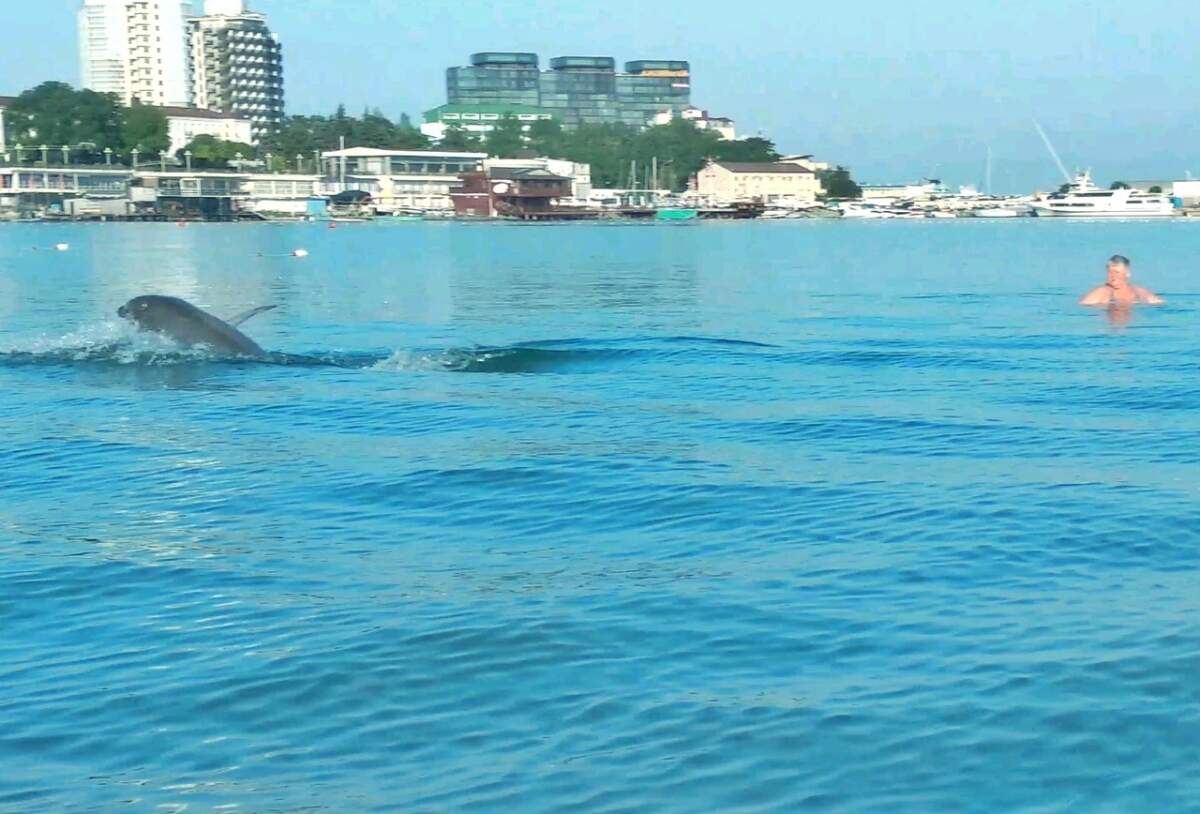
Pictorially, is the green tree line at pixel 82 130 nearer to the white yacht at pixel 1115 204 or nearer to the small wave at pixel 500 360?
the white yacht at pixel 1115 204

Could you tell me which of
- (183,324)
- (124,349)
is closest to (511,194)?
(124,349)

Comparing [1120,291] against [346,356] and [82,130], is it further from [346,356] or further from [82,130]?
[82,130]

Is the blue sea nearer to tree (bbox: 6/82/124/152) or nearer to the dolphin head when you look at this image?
the dolphin head

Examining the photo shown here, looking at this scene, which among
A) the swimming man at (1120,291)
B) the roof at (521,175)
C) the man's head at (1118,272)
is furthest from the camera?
the roof at (521,175)

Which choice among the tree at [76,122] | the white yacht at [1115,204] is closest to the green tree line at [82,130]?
the tree at [76,122]

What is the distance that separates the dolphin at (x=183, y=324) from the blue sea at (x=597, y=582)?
22 centimetres

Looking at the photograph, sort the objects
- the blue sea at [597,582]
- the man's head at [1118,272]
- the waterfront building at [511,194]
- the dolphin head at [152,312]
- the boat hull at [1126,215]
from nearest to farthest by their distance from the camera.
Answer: the blue sea at [597,582]
the dolphin head at [152,312]
the man's head at [1118,272]
the boat hull at [1126,215]
the waterfront building at [511,194]

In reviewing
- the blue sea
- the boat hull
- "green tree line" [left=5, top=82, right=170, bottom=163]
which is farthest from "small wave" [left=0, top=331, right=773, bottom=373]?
"green tree line" [left=5, top=82, right=170, bottom=163]

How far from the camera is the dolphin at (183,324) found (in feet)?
76.2

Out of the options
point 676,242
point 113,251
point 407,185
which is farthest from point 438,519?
point 407,185

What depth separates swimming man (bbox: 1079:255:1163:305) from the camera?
30797mm

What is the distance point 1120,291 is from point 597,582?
2303 centimetres

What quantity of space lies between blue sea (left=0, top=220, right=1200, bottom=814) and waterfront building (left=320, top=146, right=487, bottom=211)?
555ft

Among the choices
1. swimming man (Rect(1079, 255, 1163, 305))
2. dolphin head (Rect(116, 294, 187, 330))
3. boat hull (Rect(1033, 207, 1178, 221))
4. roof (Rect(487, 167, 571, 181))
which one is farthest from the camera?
roof (Rect(487, 167, 571, 181))
